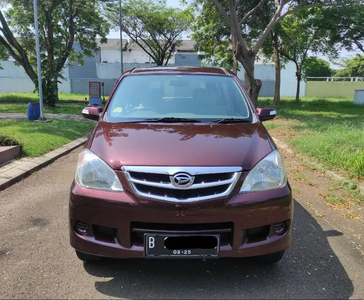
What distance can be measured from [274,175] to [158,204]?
3.04ft

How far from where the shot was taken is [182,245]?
2.41 meters

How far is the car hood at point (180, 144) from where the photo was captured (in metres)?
2.48

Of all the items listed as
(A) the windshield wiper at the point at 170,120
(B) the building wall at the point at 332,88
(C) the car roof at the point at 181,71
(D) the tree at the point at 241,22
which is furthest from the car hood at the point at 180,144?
(B) the building wall at the point at 332,88

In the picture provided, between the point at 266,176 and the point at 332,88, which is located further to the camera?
the point at 332,88

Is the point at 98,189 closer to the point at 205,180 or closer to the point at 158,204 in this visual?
the point at 158,204

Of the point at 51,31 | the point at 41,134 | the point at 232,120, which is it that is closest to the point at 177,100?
the point at 232,120

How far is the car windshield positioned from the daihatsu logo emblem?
3.20ft

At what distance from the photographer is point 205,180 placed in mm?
2410

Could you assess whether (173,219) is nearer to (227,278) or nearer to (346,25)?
(227,278)

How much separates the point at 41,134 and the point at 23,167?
2.72 m

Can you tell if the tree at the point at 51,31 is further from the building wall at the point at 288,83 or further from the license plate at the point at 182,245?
the building wall at the point at 288,83

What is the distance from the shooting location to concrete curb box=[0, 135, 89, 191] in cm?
513

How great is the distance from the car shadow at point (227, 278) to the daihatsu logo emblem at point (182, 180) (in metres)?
0.85

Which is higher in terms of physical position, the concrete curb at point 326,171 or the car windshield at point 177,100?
the car windshield at point 177,100
